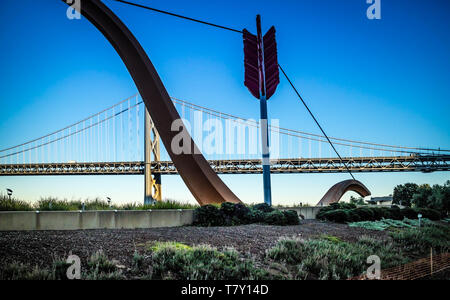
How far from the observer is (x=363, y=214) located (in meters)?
Answer: 10.3

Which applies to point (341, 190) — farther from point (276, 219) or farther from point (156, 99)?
point (156, 99)

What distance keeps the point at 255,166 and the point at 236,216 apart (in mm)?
33360

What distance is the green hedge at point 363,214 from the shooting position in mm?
9711

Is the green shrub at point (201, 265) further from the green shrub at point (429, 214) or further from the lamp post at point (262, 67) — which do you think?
the green shrub at point (429, 214)

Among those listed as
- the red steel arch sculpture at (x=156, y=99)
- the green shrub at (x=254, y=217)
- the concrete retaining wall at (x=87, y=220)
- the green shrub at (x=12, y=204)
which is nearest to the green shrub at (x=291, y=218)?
the green shrub at (x=254, y=217)

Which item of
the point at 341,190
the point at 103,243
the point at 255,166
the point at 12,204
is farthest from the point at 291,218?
the point at 255,166

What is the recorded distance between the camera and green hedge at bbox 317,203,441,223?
971 centimetres

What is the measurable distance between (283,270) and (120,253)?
1.90m

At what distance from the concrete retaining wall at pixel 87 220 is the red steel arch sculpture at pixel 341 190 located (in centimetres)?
1315

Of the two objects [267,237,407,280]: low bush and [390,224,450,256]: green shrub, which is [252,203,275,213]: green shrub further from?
[267,237,407,280]: low bush

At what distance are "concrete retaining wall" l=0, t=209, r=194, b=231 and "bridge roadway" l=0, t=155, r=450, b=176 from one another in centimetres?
2381
